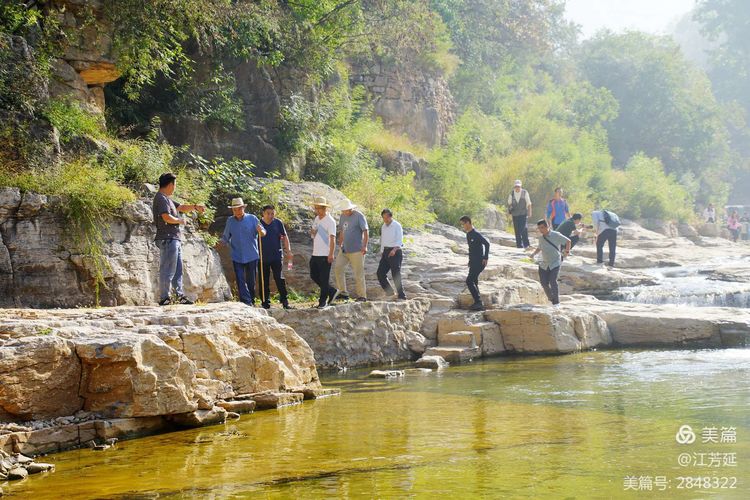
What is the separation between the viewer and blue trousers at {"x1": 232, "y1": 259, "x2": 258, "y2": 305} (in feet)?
39.9

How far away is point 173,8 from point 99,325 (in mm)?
8635

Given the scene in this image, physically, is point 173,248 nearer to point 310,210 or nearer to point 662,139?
point 310,210

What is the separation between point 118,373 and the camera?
7.93m

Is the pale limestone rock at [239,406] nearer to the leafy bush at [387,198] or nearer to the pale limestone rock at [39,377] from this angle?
the pale limestone rock at [39,377]

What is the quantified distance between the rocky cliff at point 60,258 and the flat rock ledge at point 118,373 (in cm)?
280

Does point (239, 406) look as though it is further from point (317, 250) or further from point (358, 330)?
point (358, 330)

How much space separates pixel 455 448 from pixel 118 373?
3176 mm

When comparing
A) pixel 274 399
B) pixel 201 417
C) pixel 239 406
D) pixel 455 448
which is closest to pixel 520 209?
pixel 274 399

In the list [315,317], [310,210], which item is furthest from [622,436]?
[310,210]

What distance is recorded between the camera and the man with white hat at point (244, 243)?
12.3m

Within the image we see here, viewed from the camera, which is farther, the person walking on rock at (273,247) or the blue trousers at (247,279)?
the person walking on rock at (273,247)

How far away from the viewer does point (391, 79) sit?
1120 inches

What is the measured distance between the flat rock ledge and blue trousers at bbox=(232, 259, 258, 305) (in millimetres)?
2382

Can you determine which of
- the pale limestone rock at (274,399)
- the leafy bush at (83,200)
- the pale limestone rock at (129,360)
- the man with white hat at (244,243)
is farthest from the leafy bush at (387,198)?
the pale limestone rock at (129,360)
